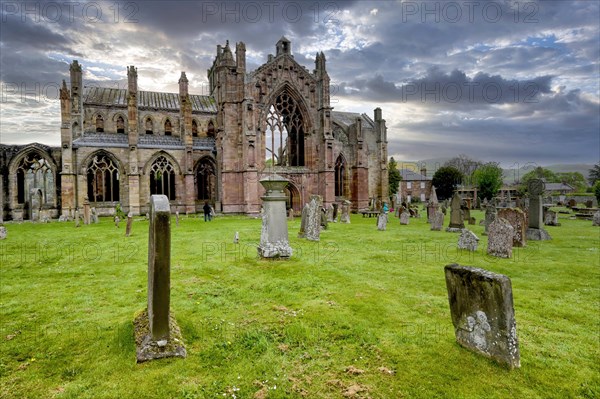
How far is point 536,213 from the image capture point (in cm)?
1414

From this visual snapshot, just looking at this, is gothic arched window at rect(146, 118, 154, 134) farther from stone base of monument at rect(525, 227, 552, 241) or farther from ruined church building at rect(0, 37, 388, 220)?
stone base of monument at rect(525, 227, 552, 241)

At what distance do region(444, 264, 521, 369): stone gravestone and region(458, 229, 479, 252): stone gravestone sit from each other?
24.5ft

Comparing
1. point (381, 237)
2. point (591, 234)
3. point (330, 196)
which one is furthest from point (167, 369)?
point (330, 196)

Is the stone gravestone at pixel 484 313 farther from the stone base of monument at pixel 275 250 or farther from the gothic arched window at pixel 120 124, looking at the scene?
the gothic arched window at pixel 120 124

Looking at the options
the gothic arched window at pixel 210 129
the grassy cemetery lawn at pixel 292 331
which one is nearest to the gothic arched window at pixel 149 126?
the gothic arched window at pixel 210 129

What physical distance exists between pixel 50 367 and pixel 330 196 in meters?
26.8

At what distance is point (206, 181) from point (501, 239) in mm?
27831

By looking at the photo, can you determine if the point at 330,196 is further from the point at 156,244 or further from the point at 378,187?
the point at 156,244

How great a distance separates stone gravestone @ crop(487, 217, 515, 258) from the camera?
32.9ft

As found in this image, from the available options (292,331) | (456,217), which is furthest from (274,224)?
(456,217)

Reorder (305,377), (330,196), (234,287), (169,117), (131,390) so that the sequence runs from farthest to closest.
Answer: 1. (169,117)
2. (330,196)
3. (234,287)
4. (305,377)
5. (131,390)

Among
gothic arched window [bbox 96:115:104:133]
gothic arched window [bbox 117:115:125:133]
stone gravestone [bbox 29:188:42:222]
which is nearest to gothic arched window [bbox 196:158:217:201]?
gothic arched window [bbox 117:115:125:133]

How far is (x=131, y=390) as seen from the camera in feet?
11.2

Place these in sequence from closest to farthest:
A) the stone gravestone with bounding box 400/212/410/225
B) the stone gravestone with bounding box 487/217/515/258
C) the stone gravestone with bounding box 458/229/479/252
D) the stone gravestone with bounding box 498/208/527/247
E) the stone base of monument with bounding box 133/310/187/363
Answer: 1. the stone base of monument with bounding box 133/310/187/363
2. the stone gravestone with bounding box 487/217/515/258
3. the stone gravestone with bounding box 458/229/479/252
4. the stone gravestone with bounding box 498/208/527/247
5. the stone gravestone with bounding box 400/212/410/225
